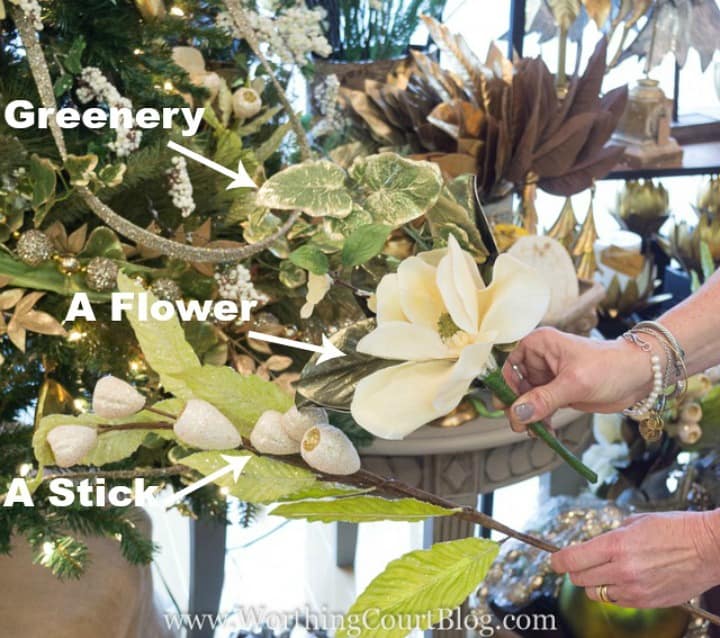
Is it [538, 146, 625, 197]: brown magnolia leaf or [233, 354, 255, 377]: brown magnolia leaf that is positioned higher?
[538, 146, 625, 197]: brown magnolia leaf

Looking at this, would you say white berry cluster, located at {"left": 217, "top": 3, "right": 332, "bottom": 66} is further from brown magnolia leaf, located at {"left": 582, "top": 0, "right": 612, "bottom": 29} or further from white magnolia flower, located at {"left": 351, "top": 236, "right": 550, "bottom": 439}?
brown magnolia leaf, located at {"left": 582, "top": 0, "right": 612, "bottom": 29}

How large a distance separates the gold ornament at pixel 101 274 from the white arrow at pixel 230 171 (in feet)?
0.27

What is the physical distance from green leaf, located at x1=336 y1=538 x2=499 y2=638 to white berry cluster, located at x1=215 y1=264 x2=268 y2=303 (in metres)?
0.32

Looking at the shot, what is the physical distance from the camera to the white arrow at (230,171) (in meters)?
0.62

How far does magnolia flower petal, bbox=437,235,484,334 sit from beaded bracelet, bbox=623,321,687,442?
283 mm

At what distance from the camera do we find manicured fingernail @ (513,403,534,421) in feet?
1.50

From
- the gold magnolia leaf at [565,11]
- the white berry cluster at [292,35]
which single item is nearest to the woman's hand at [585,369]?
the white berry cluster at [292,35]

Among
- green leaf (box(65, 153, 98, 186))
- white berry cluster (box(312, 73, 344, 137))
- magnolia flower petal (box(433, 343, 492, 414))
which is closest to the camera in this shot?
magnolia flower petal (box(433, 343, 492, 414))

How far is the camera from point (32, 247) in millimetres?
599

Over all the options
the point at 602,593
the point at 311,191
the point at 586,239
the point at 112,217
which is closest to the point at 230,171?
the point at 112,217

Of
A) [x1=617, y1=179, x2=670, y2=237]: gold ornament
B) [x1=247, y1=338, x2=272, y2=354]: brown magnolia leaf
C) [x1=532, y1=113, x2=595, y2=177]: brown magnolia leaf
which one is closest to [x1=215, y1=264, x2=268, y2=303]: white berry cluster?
[x1=247, y1=338, x2=272, y2=354]: brown magnolia leaf

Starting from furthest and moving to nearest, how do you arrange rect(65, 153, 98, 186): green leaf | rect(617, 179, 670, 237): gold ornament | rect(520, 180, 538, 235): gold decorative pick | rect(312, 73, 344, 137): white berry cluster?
1. rect(617, 179, 670, 237): gold ornament
2. rect(520, 180, 538, 235): gold decorative pick
3. rect(312, 73, 344, 137): white berry cluster
4. rect(65, 153, 98, 186): green leaf

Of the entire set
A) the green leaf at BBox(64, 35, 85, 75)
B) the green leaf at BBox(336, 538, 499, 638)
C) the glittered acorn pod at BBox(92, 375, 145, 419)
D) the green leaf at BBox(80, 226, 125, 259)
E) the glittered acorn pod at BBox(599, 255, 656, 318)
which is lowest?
the glittered acorn pod at BBox(599, 255, 656, 318)

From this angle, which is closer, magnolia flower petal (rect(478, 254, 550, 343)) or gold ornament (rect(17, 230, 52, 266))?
magnolia flower petal (rect(478, 254, 550, 343))
